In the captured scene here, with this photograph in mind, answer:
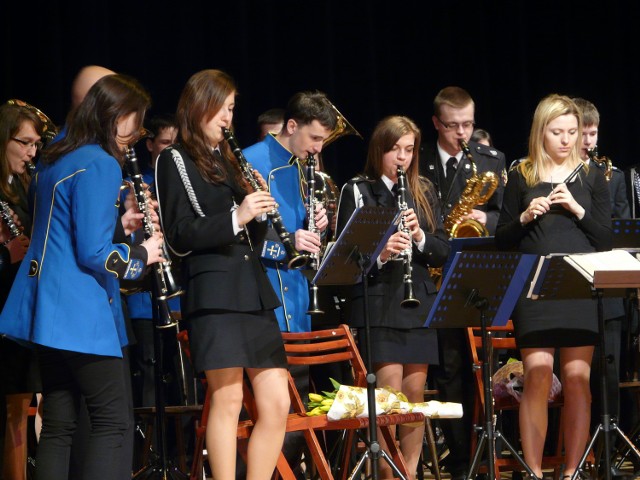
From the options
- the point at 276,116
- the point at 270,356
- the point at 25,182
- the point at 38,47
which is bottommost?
the point at 270,356

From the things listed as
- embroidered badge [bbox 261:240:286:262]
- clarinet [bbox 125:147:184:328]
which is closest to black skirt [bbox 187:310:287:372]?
clarinet [bbox 125:147:184:328]

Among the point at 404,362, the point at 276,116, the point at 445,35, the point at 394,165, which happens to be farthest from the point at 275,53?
the point at 404,362

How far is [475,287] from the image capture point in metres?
4.02

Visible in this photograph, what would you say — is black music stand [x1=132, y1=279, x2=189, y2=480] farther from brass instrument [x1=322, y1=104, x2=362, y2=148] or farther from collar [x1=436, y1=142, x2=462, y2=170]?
collar [x1=436, y1=142, x2=462, y2=170]

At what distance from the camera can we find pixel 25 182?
460cm

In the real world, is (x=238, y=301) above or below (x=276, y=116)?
below

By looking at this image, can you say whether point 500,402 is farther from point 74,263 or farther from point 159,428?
point 74,263

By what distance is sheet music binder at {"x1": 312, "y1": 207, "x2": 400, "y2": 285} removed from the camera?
3865 millimetres

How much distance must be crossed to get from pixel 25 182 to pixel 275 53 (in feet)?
8.29

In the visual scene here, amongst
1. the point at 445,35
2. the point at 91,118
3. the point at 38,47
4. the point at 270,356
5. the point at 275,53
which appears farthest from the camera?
the point at 445,35

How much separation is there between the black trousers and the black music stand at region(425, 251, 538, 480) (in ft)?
4.32

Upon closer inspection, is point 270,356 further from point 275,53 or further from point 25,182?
point 275,53

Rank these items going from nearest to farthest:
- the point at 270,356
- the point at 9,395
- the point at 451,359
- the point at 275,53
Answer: the point at 270,356 → the point at 9,395 → the point at 451,359 → the point at 275,53

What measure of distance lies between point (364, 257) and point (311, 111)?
0.90 meters
